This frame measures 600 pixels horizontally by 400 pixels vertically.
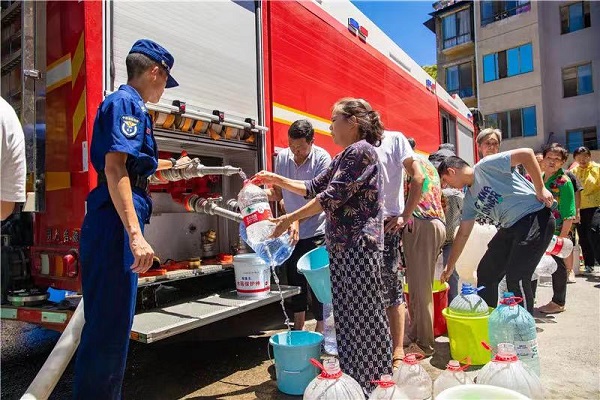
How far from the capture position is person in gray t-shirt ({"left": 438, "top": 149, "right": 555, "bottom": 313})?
10.5ft

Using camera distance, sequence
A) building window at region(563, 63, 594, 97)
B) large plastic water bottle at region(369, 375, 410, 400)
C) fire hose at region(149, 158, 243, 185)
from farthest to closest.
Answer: building window at region(563, 63, 594, 97) → fire hose at region(149, 158, 243, 185) → large plastic water bottle at region(369, 375, 410, 400)

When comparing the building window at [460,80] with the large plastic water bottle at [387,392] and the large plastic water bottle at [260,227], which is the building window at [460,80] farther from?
the large plastic water bottle at [387,392]

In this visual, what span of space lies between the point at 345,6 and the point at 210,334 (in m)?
3.67

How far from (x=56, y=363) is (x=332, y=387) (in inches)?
55.7

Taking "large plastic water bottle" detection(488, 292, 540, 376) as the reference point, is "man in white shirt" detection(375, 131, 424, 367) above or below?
above

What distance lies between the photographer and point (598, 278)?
20.4 feet

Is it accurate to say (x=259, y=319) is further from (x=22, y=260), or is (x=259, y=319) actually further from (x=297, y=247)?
(x=22, y=260)

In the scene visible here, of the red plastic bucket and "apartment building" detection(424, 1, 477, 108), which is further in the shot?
"apartment building" detection(424, 1, 477, 108)

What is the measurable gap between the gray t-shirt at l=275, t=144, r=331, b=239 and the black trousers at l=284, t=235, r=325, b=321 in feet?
0.18

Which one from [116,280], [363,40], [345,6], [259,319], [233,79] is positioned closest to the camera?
[116,280]

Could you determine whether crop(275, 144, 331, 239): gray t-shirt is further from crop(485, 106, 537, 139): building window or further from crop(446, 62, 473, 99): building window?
crop(446, 62, 473, 99): building window

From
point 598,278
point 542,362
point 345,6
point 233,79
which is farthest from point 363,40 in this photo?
point 598,278

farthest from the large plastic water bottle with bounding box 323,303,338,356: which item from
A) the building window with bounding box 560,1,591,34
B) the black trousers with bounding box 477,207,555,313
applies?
the building window with bounding box 560,1,591,34

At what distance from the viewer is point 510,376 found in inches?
74.6
